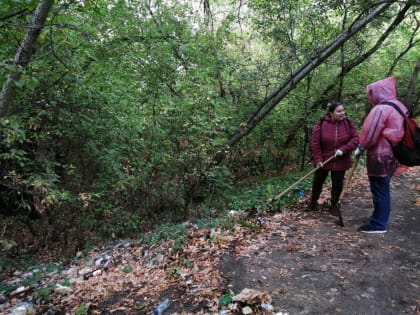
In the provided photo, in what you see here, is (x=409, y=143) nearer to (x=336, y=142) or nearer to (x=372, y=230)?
(x=336, y=142)

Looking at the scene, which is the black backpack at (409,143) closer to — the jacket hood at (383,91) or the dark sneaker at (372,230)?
the jacket hood at (383,91)

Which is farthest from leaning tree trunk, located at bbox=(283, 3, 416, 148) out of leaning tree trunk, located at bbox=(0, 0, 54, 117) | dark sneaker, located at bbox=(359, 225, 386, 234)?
leaning tree trunk, located at bbox=(0, 0, 54, 117)

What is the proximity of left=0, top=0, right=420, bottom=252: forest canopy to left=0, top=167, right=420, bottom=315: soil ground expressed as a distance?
1.30 m

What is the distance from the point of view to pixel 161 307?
3.48 m

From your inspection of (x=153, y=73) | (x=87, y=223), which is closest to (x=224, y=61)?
(x=153, y=73)

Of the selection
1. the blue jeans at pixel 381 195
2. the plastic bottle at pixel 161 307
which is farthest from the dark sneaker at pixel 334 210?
the plastic bottle at pixel 161 307

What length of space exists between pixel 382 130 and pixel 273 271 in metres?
2.49

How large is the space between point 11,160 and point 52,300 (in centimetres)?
242

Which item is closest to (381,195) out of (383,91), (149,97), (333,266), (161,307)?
(333,266)

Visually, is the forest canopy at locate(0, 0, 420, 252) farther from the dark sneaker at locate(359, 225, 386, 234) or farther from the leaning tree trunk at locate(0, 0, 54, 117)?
the dark sneaker at locate(359, 225, 386, 234)

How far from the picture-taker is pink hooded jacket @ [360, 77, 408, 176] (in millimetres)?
4312

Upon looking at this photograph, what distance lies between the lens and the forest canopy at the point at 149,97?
4.70 metres

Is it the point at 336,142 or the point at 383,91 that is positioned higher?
the point at 383,91

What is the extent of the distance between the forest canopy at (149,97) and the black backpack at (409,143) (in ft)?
10.8
